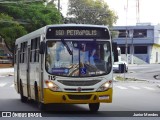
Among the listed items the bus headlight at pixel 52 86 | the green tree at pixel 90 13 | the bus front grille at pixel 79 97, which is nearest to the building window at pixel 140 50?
the green tree at pixel 90 13

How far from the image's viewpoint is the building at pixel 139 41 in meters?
104

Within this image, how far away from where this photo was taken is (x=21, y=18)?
6606 cm

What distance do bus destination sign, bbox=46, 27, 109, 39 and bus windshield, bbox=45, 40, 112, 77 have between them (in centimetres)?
17

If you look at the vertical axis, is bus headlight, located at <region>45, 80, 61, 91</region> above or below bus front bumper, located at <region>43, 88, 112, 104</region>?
above

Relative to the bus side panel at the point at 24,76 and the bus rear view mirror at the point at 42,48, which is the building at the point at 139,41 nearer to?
the bus side panel at the point at 24,76

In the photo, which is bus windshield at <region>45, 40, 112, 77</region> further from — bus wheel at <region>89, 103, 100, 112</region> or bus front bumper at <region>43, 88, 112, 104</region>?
bus wheel at <region>89, 103, 100, 112</region>

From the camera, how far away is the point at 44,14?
6856cm

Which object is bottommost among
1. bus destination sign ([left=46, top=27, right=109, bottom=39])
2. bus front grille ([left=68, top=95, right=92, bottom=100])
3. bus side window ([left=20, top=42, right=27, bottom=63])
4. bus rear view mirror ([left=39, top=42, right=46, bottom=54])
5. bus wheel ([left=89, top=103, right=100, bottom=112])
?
bus wheel ([left=89, top=103, right=100, bottom=112])

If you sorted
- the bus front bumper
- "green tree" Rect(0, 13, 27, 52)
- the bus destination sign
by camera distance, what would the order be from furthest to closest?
"green tree" Rect(0, 13, 27, 52) < the bus destination sign < the bus front bumper

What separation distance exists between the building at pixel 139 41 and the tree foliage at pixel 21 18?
3528 centimetres

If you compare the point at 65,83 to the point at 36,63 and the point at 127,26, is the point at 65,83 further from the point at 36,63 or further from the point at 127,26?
the point at 127,26

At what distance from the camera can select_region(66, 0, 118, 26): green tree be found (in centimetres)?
10250

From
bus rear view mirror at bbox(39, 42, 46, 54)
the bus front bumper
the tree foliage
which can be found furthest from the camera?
the tree foliage

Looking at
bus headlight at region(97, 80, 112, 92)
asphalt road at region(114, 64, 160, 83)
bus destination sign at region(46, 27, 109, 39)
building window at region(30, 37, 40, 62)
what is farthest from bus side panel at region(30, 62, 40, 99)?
asphalt road at region(114, 64, 160, 83)
